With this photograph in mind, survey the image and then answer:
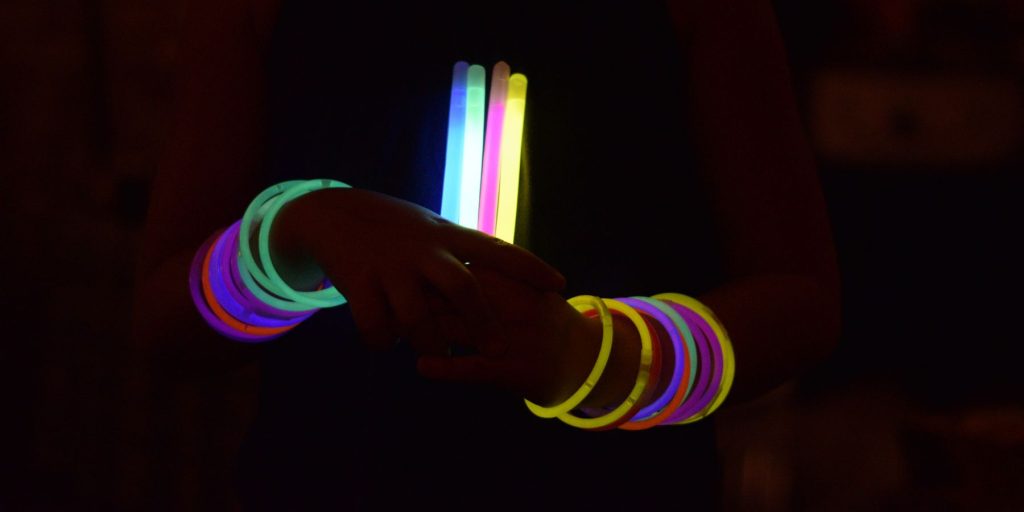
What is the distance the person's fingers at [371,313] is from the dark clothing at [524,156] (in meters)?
0.22

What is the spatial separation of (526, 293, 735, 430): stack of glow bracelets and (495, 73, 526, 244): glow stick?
108mm

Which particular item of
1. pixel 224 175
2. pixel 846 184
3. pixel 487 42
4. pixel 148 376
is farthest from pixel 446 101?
pixel 148 376

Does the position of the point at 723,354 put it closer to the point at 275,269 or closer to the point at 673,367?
the point at 673,367

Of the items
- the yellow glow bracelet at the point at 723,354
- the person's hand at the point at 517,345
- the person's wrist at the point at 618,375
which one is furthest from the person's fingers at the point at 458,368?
the yellow glow bracelet at the point at 723,354

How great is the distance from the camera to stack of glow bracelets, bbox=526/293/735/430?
53cm

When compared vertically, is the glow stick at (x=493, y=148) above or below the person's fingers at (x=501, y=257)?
above

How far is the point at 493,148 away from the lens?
62 cm

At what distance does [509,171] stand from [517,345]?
0.66 feet

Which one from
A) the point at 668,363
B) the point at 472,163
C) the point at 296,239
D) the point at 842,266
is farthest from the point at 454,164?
the point at 842,266

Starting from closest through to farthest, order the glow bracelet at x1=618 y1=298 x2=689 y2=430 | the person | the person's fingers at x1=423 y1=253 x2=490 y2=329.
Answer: the person's fingers at x1=423 y1=253 x2=490 y2=329 < the glow bracelet at x1=618 y1=298 x2=689 y2=430 < the person

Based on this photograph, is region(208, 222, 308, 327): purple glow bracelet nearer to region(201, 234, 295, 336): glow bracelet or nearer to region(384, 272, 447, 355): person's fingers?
region(201, 234, 295, 336): glow bracelet

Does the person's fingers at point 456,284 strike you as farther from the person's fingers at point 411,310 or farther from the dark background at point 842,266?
the dark background at point 842,266

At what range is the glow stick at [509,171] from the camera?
62 centimetres

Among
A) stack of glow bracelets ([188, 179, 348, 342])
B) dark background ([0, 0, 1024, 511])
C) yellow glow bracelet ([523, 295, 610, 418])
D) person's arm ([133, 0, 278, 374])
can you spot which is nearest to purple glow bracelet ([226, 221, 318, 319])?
stack of glow bracelets ([188, 179, 348, 342])
